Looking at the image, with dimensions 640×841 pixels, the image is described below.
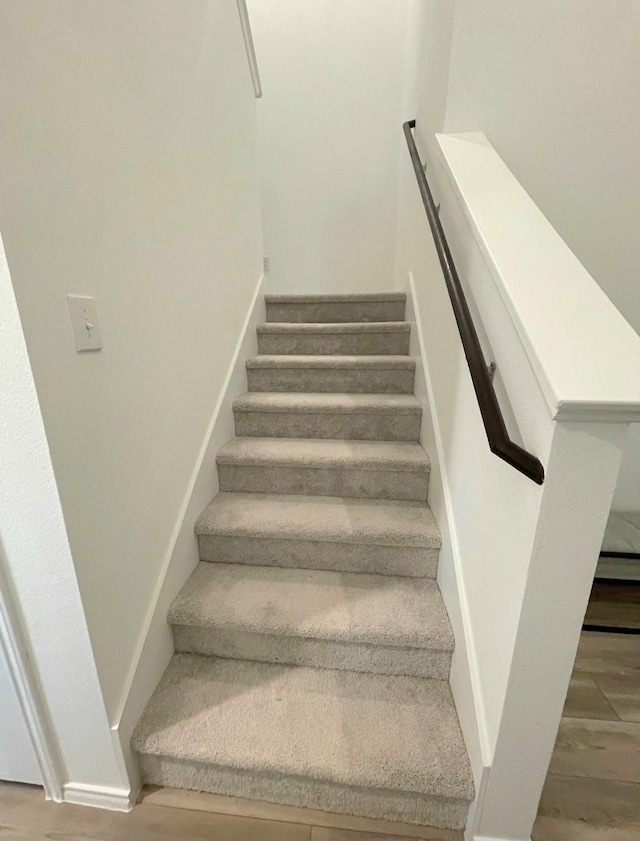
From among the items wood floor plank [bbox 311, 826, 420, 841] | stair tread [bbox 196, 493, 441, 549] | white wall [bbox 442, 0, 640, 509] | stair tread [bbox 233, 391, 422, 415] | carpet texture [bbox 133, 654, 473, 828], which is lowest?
wood floor plank [bbox 311, 826, 420, 841]

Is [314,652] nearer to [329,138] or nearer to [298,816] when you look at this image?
[298,816]

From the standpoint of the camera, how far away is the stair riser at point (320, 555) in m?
1.39

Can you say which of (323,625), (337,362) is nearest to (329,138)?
(337,362)

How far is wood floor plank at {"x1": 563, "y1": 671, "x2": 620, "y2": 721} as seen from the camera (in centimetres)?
130

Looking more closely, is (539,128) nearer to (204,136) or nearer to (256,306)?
(204,136)

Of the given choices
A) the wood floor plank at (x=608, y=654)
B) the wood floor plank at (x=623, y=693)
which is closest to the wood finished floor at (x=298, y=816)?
the wood floor plank at (x=623, y=693)

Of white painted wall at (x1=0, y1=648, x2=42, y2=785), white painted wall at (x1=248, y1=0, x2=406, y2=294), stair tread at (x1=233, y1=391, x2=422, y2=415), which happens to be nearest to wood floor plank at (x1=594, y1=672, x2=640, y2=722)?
stair tread at (x1=233, y1=391, x2=422, y2=415)

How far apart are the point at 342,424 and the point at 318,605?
0.78 metres

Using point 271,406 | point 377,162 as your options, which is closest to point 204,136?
point 271,406

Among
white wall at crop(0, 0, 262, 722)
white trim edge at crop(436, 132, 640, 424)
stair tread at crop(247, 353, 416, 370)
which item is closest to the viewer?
white trim edge at crop(436, 132, 640, 424)

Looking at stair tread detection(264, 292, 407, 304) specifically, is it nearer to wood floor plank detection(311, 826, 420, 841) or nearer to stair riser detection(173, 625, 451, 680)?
stair riser detection(173, 625, 451, 680)

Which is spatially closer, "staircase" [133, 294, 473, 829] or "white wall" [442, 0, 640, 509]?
"staircase" [133, 294, 473, 829]

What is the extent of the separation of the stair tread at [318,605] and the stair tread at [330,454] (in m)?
0.42

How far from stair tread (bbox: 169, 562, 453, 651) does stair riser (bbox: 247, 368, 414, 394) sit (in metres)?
0.92
